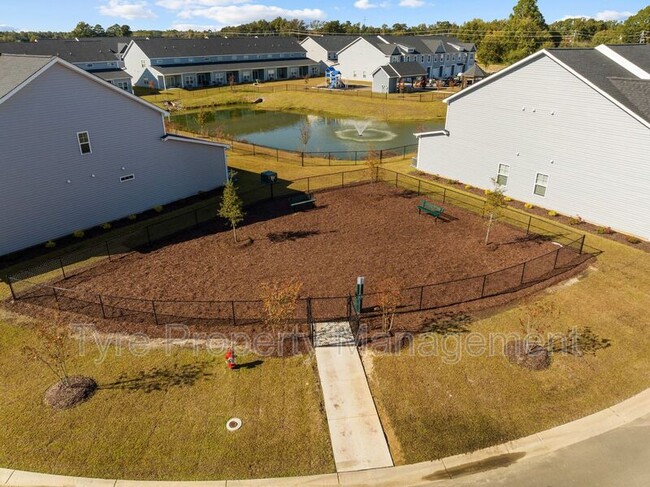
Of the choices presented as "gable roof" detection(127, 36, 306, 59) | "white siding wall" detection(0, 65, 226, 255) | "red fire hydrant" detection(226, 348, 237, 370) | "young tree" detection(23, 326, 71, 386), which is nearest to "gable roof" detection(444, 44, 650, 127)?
"white siding wall" detection(0, 65, 226, 255)

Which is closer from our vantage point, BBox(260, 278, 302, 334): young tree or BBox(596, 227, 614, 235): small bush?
BBox(260, 278, 302, 334): young tree

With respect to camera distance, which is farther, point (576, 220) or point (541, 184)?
point (541, 184)

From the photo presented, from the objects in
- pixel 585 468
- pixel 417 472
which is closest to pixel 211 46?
pixel 417 472

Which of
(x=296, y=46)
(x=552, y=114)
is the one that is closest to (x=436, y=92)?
(x=296, y=46)

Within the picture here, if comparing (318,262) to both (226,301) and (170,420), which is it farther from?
(170,420)

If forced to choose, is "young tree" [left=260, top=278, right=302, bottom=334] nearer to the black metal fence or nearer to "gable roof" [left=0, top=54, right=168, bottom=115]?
the black metal fence
